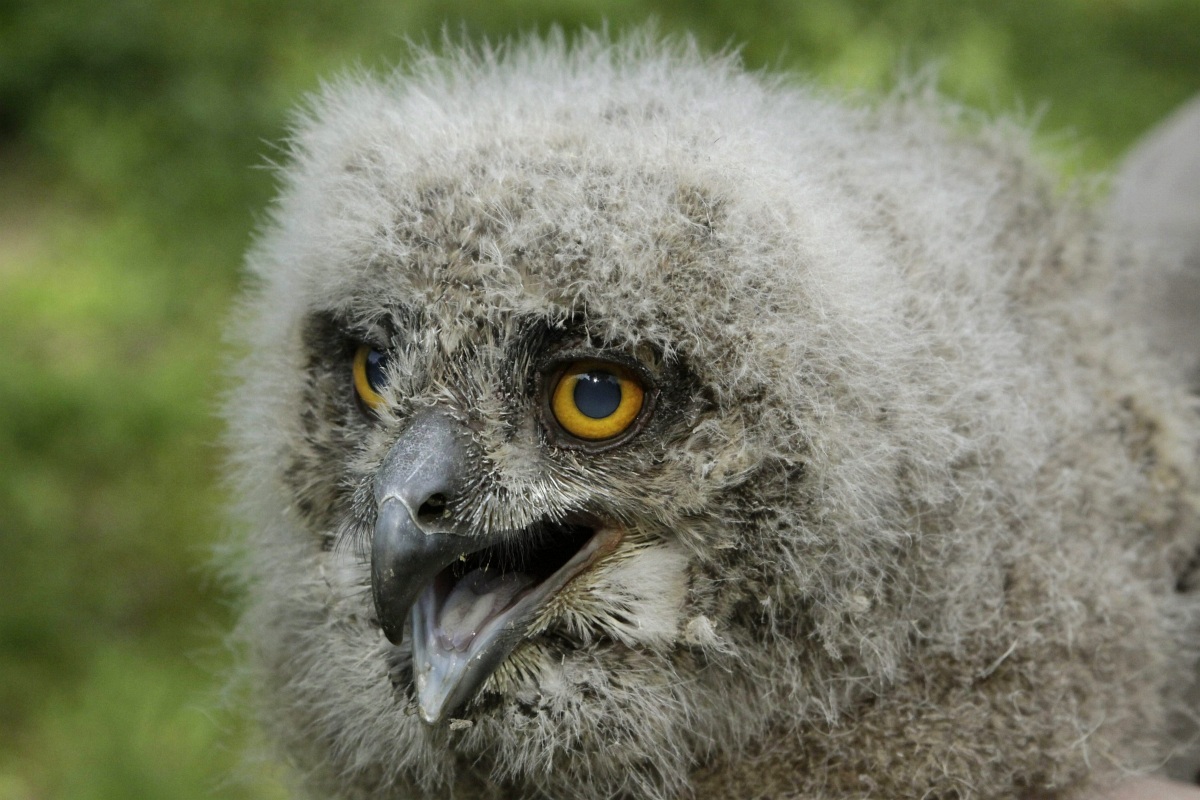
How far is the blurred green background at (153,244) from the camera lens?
378 cm

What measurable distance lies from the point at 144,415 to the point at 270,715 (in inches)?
105

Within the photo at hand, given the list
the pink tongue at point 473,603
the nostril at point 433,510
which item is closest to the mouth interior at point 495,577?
the pink tongue at point 473,603

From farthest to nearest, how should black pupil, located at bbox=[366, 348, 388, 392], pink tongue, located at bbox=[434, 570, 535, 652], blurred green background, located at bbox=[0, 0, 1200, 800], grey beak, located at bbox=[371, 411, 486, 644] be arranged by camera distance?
blurred green background, located at bbox=[0, 0, 1200, 800] → black pupil, located at bbox=[366, 348, 388, 392] → pink tongue, located at bbox=[434, 570, 535, 652] → grey beak, located at bbox=[371, 411, 486, 644]

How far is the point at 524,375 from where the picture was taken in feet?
5.19

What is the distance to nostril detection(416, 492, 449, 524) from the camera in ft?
4.96

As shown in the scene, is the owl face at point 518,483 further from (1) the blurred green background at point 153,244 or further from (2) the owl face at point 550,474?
(1) the blurred green background at point 153,244

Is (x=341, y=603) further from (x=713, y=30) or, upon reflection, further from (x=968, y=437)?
(x=713, y=30)

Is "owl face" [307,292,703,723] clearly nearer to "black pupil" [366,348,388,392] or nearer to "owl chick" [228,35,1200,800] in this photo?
"owl chick" [228,35,1200,800]

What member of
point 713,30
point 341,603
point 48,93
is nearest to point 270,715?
point 341,603

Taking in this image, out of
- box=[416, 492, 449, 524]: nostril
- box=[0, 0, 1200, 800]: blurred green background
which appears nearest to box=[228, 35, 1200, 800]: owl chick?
box=[416, 492, 449, 524]: nostril

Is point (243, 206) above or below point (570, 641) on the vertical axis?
above

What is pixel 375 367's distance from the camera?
69.6 inches

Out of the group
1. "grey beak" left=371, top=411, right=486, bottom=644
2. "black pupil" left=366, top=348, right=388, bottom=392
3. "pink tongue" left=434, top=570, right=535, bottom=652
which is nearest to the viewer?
"grey beak" left=371, top=411, right=486, bottom=644

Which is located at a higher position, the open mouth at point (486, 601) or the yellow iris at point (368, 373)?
the yellow iris at point (368, 373)
